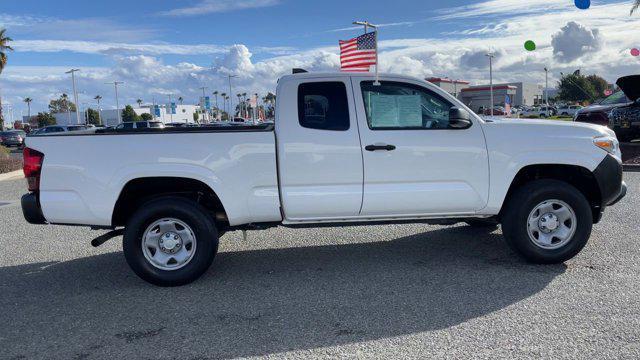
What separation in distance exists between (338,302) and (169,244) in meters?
A: 1.79

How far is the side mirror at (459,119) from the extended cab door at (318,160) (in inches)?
36.4

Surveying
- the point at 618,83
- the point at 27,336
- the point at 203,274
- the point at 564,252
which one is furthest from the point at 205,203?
the point at 618,83

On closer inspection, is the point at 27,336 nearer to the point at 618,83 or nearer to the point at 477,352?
the point at 477,352

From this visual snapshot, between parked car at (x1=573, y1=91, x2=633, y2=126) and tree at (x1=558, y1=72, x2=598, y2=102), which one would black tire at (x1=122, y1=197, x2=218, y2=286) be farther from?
tree at (x1=558, y1=72, x2=598, y2=102)

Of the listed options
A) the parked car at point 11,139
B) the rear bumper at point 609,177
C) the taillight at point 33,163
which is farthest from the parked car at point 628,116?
the parked car at point 11,139

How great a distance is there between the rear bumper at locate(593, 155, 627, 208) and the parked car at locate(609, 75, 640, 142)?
395 inches

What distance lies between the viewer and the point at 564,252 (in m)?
5.37

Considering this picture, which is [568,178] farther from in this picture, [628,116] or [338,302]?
[628,116]

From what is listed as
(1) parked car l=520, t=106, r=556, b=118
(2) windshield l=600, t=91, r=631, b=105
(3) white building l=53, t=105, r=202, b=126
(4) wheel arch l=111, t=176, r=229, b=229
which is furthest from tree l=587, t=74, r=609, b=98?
(4) wheel arch l=111, t=176, r=229, b=229

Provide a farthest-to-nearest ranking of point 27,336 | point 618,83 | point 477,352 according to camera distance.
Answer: point 618,83, point 27,336, point 477,352

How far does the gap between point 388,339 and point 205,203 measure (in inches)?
105

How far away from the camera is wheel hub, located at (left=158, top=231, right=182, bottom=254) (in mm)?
5195

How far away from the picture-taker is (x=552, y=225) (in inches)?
212

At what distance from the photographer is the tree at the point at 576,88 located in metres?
88.3
